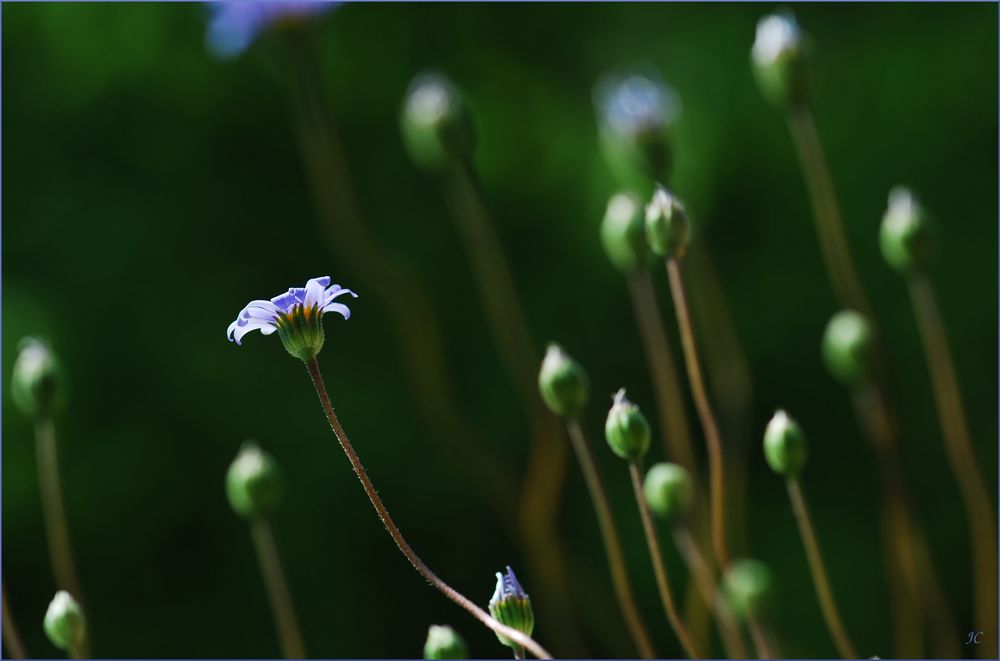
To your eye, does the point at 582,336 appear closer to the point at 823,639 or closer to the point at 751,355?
the point at 751,355

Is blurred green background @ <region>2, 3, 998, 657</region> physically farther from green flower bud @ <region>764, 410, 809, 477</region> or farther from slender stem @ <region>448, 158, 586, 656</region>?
green flower bud @ <region>764, 410, 809, 477</region>

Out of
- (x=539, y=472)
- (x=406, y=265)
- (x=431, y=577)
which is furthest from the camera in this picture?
(x=406, y=265)

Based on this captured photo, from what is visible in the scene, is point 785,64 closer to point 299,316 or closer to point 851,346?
point 851,346

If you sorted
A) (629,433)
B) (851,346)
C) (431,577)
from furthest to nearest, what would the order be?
(851,346), (629,433), (431,577)

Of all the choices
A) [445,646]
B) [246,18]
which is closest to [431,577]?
[445,646]

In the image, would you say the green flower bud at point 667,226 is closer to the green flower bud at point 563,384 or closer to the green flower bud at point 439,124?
the green flower bud at point 563,384

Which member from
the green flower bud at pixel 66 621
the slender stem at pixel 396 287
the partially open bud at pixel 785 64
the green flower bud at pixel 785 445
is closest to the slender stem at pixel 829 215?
the partially open bud at pixel 785 64
